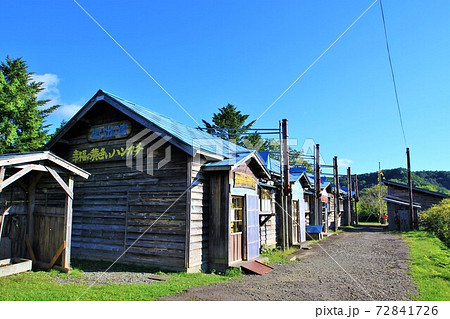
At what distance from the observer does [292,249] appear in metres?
15.6

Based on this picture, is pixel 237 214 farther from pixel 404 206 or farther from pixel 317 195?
pixel 404 206

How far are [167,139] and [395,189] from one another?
31039 millimetres

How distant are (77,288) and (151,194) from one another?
150 inches

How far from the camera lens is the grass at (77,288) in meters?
6.21

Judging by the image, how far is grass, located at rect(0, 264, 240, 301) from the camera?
6215 mm

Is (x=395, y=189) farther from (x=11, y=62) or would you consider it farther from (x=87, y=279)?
(x=11, y=62)

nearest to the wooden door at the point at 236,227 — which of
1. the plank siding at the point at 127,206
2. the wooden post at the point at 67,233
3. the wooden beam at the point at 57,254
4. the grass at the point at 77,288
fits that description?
the grass at the point at 77,288

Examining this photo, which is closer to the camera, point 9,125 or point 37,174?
point 37,174

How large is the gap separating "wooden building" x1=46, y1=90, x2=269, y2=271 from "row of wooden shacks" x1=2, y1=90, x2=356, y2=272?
0.03 m

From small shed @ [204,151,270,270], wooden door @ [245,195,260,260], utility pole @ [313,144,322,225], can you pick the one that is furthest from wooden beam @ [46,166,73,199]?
utility pole @ [313,144,322,225]

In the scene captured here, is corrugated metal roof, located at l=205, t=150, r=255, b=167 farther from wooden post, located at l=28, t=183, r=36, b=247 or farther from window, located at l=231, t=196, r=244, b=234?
wooden post, located at l=28, t=183, r=36, b=247

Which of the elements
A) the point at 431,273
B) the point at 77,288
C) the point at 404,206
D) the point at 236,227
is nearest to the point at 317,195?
the point at 404,206

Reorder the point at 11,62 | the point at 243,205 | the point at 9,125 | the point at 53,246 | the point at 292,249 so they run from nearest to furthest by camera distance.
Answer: the point at 53,246 → the point at 243,205 → the point at 292,249 → the point at 9,125 → the point at 11,62

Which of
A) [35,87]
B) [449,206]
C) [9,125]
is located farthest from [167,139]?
[35,87]
